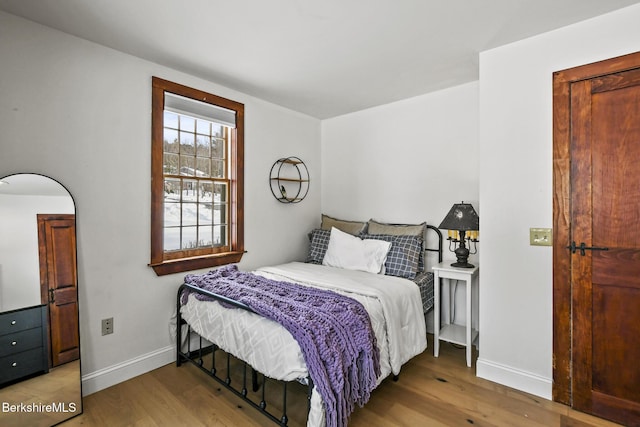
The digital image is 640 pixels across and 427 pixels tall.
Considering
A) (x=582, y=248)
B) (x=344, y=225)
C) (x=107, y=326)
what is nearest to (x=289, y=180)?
(x=344, y=225)

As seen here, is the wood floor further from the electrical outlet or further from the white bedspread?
the electrical outlet

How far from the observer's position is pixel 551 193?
6.96 feet

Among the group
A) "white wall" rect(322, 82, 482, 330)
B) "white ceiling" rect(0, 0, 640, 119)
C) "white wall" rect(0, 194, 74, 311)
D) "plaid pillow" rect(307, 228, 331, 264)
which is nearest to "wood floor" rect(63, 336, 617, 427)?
"white wall" rect(0, 194, 74, 311)

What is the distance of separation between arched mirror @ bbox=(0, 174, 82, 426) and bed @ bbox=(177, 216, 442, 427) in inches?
29.6

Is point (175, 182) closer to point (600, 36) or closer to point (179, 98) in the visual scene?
point (179, 98)

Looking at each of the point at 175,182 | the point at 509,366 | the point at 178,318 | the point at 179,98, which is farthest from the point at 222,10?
the point at 509,366

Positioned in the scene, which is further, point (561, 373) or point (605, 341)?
point (561, 373)

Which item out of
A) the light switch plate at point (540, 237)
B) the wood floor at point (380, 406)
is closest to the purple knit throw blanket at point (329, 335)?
the wood floor at point (380, 406)

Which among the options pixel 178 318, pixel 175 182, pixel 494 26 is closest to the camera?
pixel 494 26

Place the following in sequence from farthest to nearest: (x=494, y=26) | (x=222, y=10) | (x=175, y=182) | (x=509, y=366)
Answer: (x=175, y=182)
(x=509, y=366)
(x=494, y=26)
(x=222, y=10)

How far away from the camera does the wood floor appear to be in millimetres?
1924

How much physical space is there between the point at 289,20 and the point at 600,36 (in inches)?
75.4

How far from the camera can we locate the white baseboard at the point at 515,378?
2.14m

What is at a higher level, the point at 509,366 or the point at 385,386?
the point at 509,366
